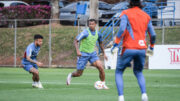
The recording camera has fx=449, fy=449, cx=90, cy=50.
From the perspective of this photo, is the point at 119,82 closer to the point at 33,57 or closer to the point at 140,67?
the point at 140,67

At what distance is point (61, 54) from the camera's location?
28.9 metres

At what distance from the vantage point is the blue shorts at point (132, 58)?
A: 864cm

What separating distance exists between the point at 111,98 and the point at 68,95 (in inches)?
47.7

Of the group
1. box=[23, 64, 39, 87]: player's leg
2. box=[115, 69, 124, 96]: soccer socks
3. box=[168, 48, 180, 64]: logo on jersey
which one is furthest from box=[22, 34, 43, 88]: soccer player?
box=[168, 48, 180, 64]: logo on jersey

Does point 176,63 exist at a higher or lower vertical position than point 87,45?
lower

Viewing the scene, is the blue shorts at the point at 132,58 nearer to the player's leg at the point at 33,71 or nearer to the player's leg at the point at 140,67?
the player's leg at the point at 140,67

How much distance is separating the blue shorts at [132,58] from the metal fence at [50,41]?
1772 centimetres

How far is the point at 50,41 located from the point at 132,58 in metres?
18.7

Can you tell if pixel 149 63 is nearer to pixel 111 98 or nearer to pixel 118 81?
pixel 111 98


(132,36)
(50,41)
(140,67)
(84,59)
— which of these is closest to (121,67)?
(140,67)

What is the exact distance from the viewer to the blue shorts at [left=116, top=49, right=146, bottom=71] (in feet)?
28.3

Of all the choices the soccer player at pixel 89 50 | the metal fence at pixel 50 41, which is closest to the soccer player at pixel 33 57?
the soccer player at pixel 89 50

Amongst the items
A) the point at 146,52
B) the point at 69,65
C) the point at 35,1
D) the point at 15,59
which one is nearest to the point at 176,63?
the point at 69,65

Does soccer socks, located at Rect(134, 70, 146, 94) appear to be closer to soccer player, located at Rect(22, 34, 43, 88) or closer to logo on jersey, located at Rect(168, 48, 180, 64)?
soccer player, located at Rect(22, 34, 43, 88)
